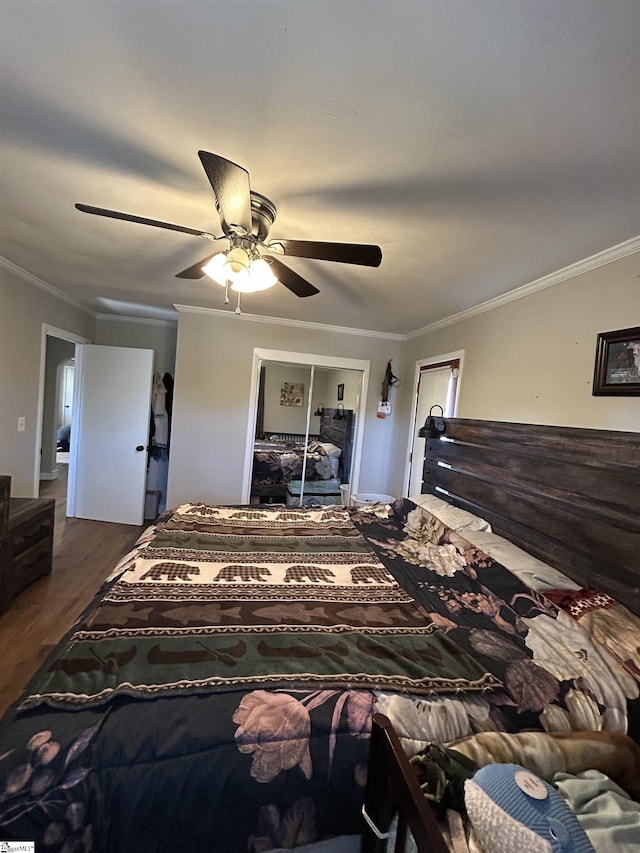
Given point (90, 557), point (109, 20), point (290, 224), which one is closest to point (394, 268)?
point (290, 224)

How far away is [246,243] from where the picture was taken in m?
1.54

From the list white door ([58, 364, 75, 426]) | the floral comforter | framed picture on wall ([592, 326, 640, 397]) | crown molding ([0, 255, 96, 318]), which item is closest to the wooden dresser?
the floral comforter

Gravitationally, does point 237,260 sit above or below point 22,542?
above

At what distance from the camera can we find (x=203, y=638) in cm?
126

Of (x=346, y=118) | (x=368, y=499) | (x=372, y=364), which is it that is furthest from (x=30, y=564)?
(x=372, y=364)

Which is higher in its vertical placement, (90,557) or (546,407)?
(546,407)

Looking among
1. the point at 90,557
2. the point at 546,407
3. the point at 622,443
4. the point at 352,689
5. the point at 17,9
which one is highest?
the point at 17,9

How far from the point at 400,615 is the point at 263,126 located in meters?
1.91

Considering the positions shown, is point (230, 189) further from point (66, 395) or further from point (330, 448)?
point (66, 395)

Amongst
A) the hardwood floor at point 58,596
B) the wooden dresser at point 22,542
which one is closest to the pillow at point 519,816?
the hardwood floor at point 58,596

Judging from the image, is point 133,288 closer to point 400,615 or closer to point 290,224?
point 290,224

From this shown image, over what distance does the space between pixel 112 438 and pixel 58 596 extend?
193cm

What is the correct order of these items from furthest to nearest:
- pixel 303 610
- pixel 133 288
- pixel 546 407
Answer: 1. pixel 133 288
2. pixel 546 407
3. pixel 303 610

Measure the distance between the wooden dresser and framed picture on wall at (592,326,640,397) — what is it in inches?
137
